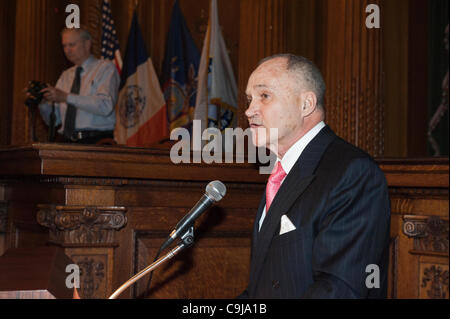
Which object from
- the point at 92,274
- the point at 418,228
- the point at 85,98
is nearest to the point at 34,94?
the point at 85,98

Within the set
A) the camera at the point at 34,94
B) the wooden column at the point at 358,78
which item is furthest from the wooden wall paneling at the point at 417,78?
the camera at the point at 34,94

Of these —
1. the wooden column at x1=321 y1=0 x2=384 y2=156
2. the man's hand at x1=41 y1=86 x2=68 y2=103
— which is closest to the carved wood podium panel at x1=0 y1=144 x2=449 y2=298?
the man's hand at x1=41 y1=86 x2=68 y2=103

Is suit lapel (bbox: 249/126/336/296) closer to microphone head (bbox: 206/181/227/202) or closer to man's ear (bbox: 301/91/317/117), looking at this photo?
man's ear (bbox: 301/91/317/117)

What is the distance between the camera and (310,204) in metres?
1.60

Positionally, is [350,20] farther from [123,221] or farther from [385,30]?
[123,221]

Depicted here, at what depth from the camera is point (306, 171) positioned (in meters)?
1.70

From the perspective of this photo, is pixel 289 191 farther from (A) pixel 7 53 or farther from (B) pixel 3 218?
(A) pixel 7 53

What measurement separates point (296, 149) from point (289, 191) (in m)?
0.17

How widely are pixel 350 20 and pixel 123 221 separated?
2534mm

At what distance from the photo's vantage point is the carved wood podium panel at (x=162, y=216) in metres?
2.36

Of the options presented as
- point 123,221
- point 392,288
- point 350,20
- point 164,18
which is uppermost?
point 164,18

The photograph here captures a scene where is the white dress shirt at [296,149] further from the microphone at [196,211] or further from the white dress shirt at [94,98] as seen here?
the white dress shirt at [94,98]
